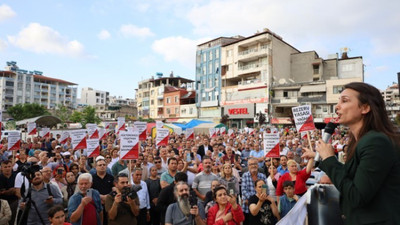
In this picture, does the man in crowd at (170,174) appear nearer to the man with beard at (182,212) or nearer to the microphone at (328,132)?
the man with beard at (182,212)

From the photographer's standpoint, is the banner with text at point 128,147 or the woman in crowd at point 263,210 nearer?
the woman in crowd at point 263,210

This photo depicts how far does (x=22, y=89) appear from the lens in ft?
287

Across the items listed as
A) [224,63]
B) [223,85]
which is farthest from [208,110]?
[224,63]

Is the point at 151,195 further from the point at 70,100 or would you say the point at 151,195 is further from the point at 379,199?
the point at 70,100

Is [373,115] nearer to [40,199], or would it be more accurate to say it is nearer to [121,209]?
[121,209]

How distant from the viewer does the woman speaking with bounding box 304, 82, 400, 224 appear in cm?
145

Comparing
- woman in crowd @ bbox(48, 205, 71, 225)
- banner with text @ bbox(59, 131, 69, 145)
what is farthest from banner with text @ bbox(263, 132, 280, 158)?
banner with text @ bbox(59, 131, 69, 145)

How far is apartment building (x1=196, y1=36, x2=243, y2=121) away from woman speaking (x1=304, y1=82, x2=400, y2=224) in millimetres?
47128

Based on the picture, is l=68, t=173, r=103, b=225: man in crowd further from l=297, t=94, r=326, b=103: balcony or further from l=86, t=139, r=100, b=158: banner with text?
l=297, t=94, r=326, b=103: balcony

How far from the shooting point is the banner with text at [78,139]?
34.3ft

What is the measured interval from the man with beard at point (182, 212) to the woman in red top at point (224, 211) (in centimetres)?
19

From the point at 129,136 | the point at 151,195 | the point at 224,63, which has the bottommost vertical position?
the point at 151,195

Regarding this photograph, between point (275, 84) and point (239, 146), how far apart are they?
29696 mm

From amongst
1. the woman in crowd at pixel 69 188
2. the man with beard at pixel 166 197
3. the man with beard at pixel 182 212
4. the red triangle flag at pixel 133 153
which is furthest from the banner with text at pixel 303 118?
the woman in crowd at pixel 69 188
